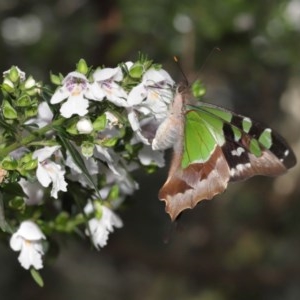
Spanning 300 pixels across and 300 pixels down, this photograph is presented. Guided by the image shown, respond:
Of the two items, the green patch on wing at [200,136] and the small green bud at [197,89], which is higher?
the small green bud at [197,89]

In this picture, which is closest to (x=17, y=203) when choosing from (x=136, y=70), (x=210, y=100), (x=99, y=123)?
(x=99, y=123)

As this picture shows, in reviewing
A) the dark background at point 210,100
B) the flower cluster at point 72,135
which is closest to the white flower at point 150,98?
the flower cluster at point 72,135

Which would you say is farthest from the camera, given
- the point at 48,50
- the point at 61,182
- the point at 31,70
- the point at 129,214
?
the point at 129,214

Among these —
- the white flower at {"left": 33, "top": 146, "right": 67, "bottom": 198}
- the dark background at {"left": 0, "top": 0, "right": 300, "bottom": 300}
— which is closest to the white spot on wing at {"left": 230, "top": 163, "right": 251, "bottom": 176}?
the white flower at {"left": 33, "top": 146, "right": 67, "bottom": 198}

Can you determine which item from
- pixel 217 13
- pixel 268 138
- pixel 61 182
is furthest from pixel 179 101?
pixel 217 13

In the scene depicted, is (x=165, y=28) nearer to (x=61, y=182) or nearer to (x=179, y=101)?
(x=179, y=101)

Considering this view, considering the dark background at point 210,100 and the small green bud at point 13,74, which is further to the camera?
the dark background at point 210,100

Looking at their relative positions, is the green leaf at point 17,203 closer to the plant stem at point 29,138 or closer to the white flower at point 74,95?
the plant stem at point 29,138
